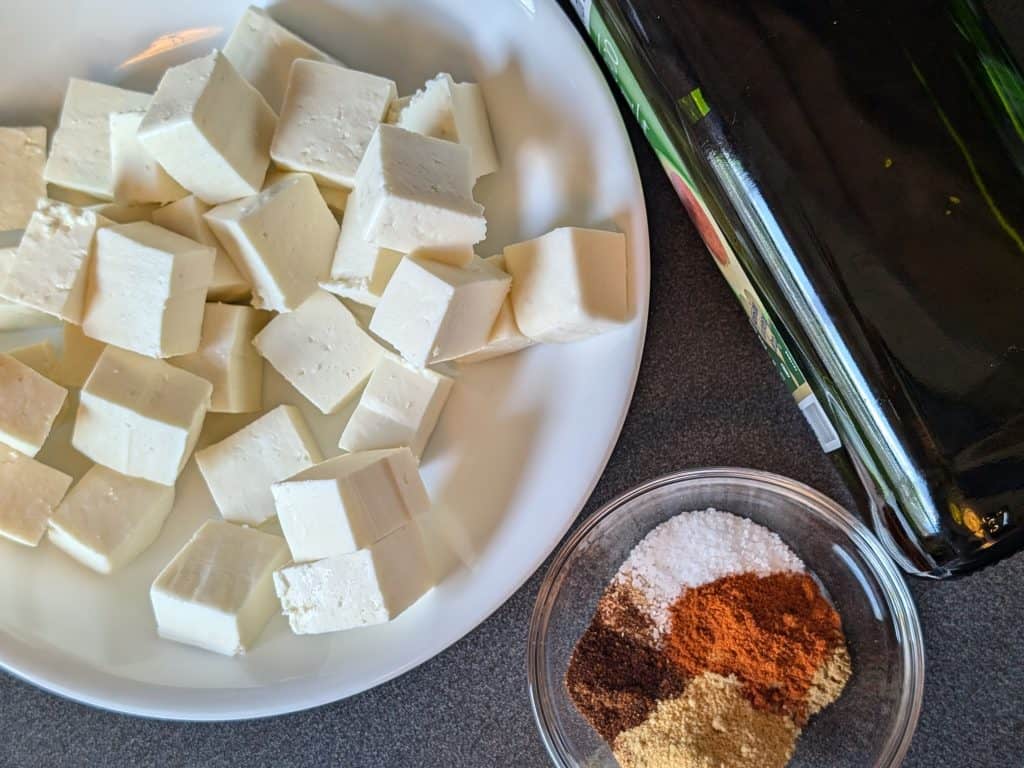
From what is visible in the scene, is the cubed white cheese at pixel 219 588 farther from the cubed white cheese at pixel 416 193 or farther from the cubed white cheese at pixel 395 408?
the cubed white cheese at pixel 416 193

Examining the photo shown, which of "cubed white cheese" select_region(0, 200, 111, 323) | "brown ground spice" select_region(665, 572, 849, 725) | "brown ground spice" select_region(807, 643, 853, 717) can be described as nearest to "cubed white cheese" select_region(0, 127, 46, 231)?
"cubed white cheese" select_region(0, 200, 111, 323)

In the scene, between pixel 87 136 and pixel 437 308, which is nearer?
pixel 437 308

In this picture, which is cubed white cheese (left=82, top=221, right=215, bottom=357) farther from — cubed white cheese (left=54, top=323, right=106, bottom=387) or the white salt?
the white salt

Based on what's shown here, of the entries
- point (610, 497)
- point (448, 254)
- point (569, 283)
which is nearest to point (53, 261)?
point (448, 254)

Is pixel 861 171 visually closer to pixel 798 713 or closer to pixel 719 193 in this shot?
pixel 719 193

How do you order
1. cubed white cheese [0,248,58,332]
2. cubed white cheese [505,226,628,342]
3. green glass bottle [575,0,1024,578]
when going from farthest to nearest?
cubed white cheese [0,248,58,332], cubed white cheese [505,226,628,342], green glass bottle [575,0,1024,578]

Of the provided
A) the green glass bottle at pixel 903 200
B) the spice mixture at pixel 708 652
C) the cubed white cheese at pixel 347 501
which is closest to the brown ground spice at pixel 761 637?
the spice mixture at pixel 708 652

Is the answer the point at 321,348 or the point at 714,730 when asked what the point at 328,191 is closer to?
the point at 321,348
